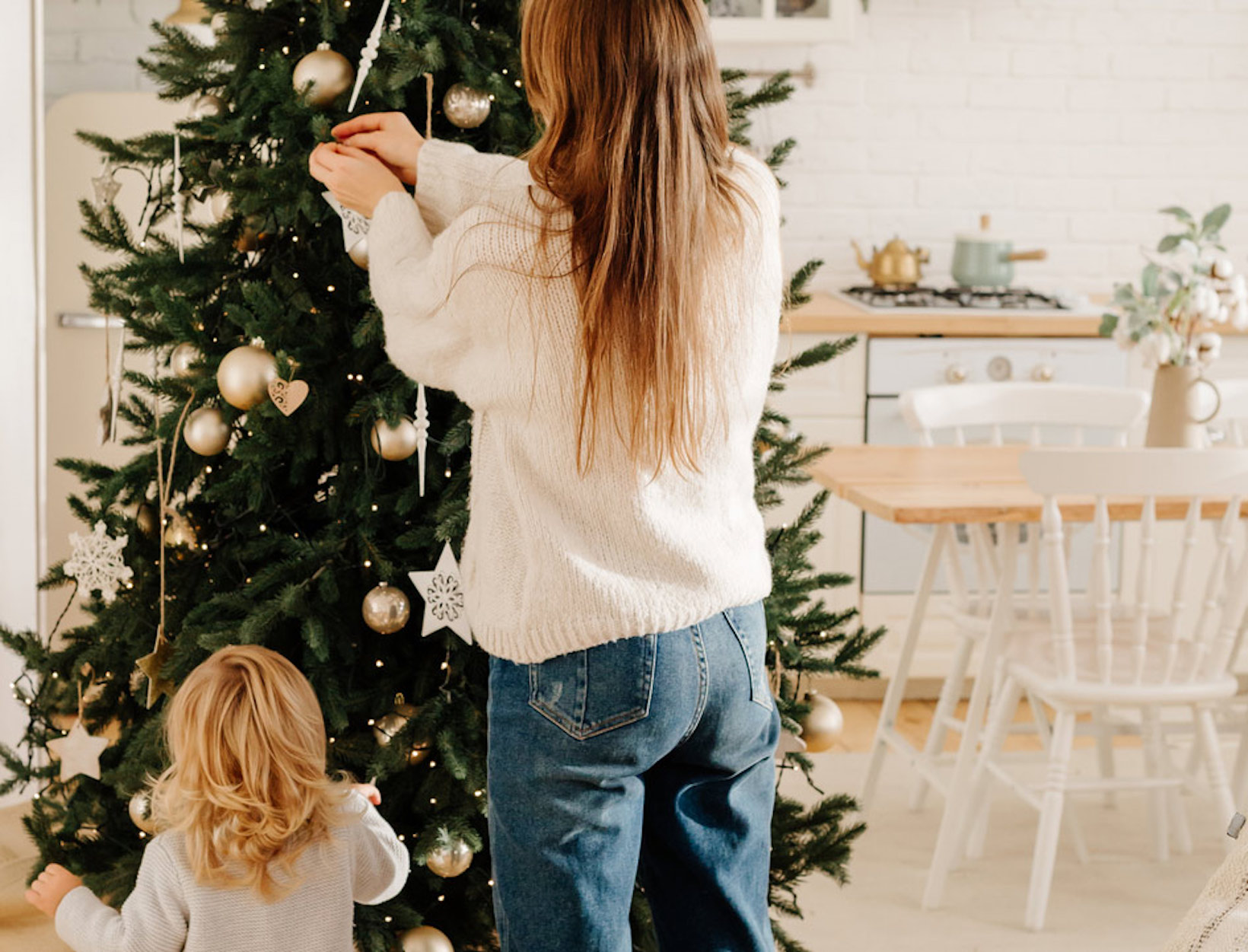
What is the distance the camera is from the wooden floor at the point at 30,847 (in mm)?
2393

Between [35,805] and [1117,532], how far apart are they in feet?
8.99

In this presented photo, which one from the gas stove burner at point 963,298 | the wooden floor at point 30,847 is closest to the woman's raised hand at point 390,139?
the wooden floor at point 30,847

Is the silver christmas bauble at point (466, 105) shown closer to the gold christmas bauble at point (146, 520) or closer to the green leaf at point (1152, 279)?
the gold christmas bauble at point (146, 520)

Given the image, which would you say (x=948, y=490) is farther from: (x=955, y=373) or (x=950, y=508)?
(x=955, y=373)

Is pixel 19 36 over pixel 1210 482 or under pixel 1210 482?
over

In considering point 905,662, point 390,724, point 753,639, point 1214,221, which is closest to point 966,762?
point 905,662

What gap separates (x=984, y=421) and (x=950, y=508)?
706 mm

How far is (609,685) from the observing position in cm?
125

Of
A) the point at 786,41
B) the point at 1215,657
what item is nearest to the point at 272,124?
the point at 1215,657

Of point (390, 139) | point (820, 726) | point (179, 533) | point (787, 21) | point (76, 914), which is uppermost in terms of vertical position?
point (787, 21)

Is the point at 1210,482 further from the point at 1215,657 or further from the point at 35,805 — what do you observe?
the point at 35,805

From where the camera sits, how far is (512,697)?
128 centimetres

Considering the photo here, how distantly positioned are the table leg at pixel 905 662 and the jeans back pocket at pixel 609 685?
1769 millimetres

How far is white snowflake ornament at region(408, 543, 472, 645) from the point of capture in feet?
5.33
